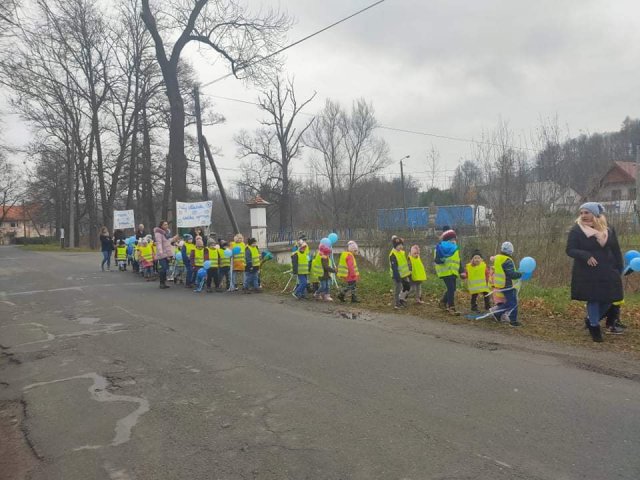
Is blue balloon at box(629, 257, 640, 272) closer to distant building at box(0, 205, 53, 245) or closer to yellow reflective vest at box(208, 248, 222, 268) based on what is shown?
yellow reflective vest at box(208, 248, 222, 268)

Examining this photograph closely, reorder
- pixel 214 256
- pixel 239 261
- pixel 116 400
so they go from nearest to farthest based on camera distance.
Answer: pixel 116 400 < pixel 239 261 < pixel 214 256

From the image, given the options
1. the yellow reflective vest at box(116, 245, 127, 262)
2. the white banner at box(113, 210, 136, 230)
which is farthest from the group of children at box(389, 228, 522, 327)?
the white banner at box(113, 210, 136, 230)

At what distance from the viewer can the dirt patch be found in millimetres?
3830

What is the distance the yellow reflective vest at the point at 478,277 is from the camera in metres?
8.98

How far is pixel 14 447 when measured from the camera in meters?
4.26

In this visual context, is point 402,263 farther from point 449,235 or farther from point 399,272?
point 449,235

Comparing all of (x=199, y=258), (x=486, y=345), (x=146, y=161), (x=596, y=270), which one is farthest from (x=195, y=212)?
(x=146, y=161)

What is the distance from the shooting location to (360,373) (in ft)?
19.1

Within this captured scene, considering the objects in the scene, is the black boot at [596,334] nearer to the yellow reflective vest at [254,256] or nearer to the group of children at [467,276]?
the group of children at [467,276]

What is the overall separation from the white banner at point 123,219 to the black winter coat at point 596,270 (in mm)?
22005

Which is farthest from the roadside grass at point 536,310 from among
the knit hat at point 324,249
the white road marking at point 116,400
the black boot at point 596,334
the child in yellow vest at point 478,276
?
the white road marking at point 116,400

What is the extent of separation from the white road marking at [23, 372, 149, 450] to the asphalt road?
21mm

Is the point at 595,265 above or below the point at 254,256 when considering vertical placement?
above

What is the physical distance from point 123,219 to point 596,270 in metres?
22.8
